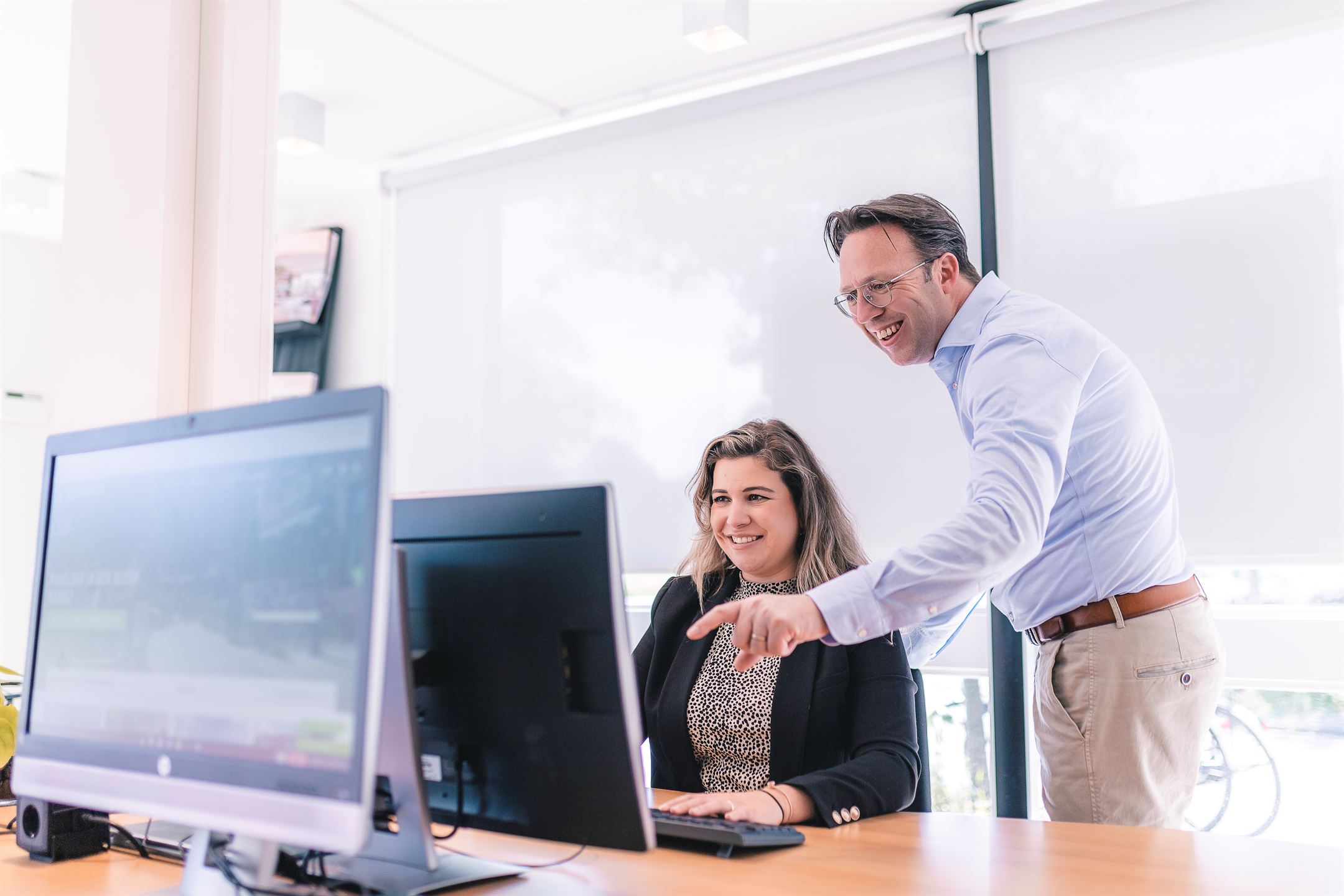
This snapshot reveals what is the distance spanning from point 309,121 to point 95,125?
1304 mm

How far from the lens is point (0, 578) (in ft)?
11.3

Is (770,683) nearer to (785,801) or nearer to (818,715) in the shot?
(818,715)

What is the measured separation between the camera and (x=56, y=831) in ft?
4.29

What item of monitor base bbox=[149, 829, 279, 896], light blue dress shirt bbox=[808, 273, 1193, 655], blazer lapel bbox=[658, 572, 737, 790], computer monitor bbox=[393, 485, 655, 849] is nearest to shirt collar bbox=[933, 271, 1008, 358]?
light blue dress shirt bbox=[808, 273, 1193, 655]

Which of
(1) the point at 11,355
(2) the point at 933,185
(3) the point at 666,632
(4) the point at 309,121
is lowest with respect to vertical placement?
(3) the point at 666,632

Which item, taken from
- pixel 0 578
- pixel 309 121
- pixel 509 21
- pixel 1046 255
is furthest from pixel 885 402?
pixel 0 578

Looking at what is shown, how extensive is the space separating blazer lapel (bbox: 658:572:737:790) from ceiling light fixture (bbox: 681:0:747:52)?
4.99 ft

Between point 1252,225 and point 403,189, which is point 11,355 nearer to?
point 403,189

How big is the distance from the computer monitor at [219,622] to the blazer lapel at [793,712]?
0.95 metres

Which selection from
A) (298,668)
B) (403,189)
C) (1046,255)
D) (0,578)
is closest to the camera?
(298,668)

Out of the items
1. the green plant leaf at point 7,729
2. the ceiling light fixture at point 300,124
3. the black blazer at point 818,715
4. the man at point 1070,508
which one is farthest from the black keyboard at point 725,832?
the ceiling light fixture at point 300,124

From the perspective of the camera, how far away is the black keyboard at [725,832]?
4.11 feet

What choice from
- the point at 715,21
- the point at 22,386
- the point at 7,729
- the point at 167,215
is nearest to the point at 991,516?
the point at 7,729

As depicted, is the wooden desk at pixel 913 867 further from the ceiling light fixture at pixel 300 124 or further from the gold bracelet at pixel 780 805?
the ceiling light fixture at pixel 300 124
